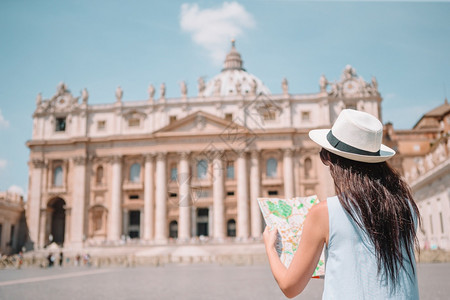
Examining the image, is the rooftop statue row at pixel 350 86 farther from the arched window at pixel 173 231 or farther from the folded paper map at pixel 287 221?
the folded paper map at pixel 287 221

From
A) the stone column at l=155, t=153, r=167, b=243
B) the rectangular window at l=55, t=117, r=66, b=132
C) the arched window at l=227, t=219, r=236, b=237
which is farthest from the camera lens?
the rectangular window at l=55, t=117, r=66, b=132

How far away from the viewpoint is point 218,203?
52719 millimetres

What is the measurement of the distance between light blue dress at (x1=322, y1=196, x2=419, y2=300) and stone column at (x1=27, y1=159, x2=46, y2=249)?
185ft

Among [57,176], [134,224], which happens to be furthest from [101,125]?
[134,224]

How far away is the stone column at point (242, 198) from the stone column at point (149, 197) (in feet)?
33.3

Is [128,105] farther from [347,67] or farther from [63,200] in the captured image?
[347,67]

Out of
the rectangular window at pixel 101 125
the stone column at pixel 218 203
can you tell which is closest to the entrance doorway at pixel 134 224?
the stone column at pixel 218 203

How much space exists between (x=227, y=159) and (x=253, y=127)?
5142 millimetres

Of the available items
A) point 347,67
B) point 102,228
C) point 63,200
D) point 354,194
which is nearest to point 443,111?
point 347,67

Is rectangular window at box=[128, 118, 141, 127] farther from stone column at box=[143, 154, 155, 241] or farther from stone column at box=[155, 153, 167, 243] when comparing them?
stone column at box=[155, 153, 167, 243]

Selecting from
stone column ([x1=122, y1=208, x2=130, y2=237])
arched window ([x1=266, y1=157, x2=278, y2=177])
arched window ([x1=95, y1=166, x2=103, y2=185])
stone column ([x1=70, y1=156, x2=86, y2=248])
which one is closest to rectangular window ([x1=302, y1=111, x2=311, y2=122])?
arched window ([x1=266, y1=157, x2=278, y2=177])

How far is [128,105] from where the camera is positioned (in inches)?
2264

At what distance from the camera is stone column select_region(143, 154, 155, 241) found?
52594 mm

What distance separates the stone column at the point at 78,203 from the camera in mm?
53125
